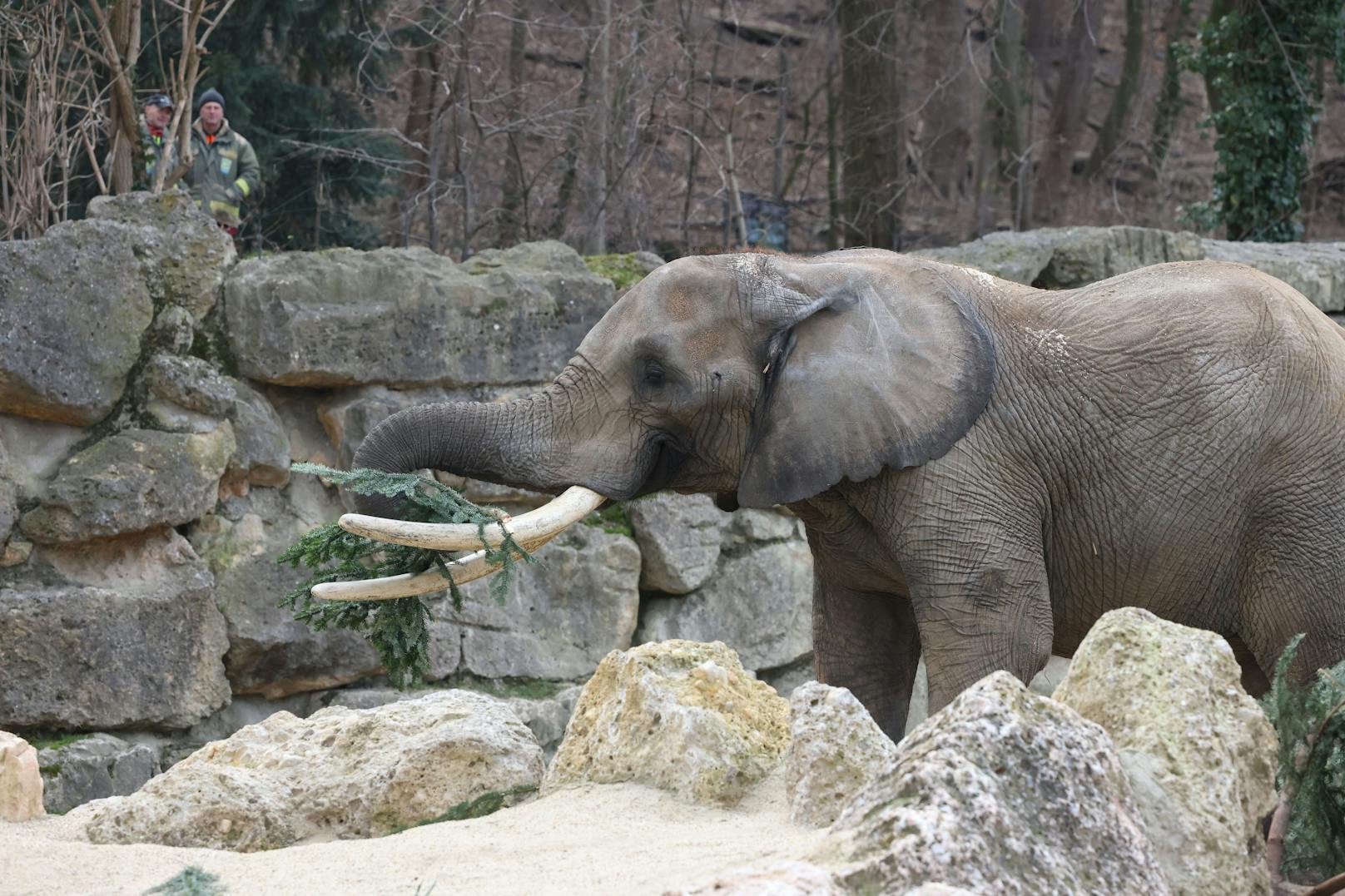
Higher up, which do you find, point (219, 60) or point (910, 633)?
point (219, 60)

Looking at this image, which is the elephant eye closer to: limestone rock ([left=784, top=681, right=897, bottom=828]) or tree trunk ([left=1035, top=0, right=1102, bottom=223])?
limestone rock ([left=784, top=681, right=897, bottom=828])

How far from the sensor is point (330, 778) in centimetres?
487

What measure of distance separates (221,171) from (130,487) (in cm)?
342

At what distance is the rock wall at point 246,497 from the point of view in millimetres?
6898

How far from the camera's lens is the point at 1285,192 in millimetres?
13141

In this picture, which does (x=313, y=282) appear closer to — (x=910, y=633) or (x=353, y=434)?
(x=353, y=434)

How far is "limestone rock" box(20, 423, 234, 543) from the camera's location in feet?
22.6

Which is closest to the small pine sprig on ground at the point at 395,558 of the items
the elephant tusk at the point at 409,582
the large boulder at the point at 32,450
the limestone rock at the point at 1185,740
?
the elephant tusk at the point at 409,582

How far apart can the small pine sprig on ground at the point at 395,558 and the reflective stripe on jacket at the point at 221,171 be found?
Result: 184 inches

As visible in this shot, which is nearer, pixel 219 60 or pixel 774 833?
pixel 774 833

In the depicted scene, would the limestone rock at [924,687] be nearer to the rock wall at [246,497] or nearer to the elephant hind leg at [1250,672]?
the rock wall at [246,497]

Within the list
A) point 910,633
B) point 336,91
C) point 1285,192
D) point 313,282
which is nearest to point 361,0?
point 336,91

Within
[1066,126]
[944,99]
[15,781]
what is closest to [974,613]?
[15,781]

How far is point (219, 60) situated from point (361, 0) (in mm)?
1273
